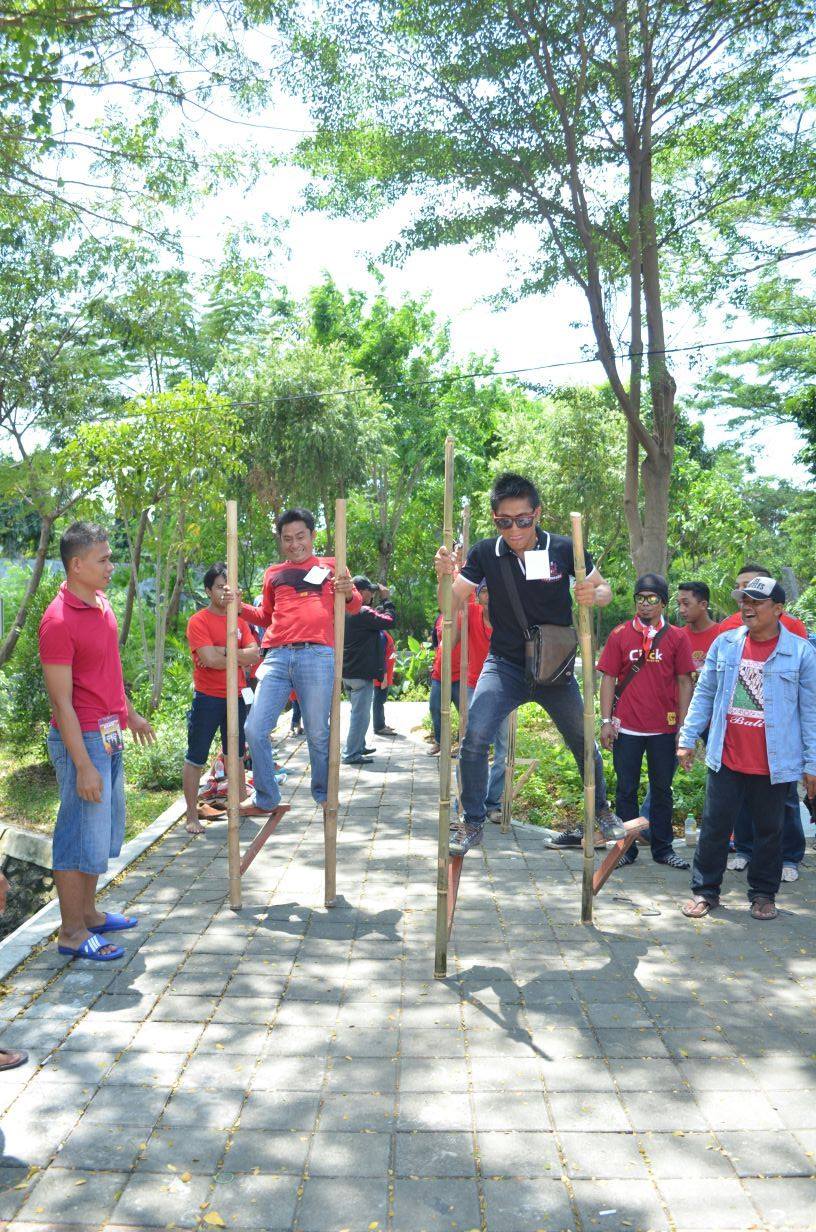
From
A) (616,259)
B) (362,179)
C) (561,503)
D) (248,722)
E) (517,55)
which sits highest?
(517,55)

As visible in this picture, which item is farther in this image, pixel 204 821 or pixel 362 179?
pixel 362 179

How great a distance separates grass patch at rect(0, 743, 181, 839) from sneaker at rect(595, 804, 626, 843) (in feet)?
12.5

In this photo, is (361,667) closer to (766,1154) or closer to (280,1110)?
(280,1110)

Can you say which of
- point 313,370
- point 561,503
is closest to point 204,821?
point 313,370

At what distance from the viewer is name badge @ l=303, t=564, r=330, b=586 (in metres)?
6.24

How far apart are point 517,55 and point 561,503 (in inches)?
550

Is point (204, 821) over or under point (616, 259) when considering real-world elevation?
under

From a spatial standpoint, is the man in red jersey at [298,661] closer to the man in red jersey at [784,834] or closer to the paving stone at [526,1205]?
the man in red jersey at [784,834]

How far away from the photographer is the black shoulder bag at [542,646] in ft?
18.1

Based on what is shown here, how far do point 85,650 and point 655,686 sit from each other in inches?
139

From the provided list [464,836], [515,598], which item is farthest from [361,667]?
[464,836]

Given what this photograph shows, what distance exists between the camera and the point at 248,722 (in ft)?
20.8

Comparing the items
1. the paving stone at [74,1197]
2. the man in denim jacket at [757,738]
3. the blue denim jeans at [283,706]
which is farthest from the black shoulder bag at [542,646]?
the paving stone at [74,1197]

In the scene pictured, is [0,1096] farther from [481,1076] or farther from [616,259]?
[616,259]
